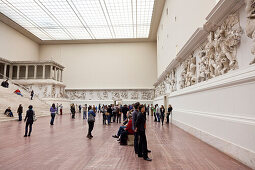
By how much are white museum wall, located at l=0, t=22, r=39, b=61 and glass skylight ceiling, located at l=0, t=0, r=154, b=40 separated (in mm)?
2412

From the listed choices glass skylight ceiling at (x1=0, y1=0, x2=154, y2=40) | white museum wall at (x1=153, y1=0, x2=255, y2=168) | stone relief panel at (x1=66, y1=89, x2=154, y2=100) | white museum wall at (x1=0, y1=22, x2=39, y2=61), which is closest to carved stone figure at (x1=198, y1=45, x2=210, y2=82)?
white museum wall at (x1=153, y1=0, x2=255, y2=168)

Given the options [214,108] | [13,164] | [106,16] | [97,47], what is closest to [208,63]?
[214,108]

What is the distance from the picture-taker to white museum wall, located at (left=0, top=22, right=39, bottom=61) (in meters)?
27.9

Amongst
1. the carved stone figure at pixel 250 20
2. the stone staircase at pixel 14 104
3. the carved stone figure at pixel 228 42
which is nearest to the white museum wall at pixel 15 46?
the stone staircase at pixel 14 104

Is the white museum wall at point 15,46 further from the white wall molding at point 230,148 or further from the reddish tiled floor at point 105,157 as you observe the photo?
the white wall molding at point 230,148

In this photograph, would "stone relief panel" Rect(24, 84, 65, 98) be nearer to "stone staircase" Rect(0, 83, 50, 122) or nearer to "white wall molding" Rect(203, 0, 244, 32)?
"stone staircase" Rect(0, 83, 50, 122)

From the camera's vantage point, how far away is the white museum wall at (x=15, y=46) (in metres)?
27.9

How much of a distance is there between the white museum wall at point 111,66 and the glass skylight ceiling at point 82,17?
269 cm

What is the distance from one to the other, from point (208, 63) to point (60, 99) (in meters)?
26.0

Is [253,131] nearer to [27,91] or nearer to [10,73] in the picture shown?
[27,91]

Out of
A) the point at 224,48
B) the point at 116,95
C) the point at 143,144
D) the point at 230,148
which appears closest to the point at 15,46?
the point at 116,95

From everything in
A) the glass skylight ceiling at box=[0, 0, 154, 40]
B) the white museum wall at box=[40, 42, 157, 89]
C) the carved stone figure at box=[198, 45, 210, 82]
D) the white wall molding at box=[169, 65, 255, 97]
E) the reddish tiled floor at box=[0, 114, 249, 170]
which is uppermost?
the glass skylight ceiling at box=[0, 0, 154, 40]

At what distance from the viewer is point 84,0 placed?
2219 cm

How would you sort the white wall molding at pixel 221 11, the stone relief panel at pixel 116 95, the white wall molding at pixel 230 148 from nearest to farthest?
the white wall molding at pixel 230 148, the white wall molding at pixel 221 11, the stone relief panel at pixel 116 95
